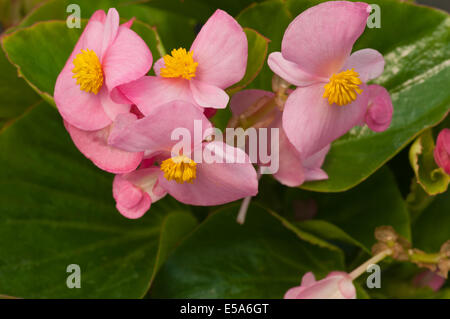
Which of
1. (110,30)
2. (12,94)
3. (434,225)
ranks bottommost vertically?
(434,225)

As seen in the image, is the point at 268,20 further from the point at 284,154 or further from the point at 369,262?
the point at 369,262

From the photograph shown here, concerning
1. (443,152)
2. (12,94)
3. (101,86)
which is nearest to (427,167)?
(443,152)

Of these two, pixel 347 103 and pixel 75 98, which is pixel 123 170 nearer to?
pixel 75 98

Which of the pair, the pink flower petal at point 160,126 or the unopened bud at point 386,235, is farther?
the unopened bud at point 386,235

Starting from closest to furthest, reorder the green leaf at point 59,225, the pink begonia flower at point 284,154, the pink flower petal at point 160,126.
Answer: the pink flower petal at point 160,126
the pink begonia flower at point 284,154
the green leaf at point 59,225

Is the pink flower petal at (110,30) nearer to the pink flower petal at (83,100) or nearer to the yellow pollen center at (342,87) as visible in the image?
the pink flower petal at (83,100)

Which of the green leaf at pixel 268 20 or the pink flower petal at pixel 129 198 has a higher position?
the green leaf at pixel 268 20

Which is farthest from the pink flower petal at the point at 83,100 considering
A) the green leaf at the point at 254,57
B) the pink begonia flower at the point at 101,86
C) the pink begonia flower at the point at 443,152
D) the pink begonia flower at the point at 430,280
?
the pink begonia flower at the point at 430,280

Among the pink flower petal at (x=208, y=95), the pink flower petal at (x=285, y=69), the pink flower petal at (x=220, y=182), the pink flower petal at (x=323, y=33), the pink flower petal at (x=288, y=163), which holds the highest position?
the pink flower petal at (x=323, y=33)
